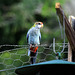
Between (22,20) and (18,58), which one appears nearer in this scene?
(18,58)

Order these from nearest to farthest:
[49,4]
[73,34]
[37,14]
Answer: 1. [73,34]
2. [49,4]
3. [37,14]

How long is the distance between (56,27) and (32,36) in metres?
2.72

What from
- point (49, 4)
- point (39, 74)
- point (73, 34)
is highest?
point (49, 4)

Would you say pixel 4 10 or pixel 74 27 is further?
pixel 4 10

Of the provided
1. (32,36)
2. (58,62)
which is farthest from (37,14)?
(58,62)

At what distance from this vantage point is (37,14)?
545 cm

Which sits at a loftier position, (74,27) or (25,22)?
(25,22)

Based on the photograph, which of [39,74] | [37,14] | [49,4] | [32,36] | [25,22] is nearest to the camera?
[39,74]

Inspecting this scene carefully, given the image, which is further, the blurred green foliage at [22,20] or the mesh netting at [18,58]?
the blurred green foliage at [22,20]

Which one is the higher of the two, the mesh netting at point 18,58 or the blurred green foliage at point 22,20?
the blurred green foliage at point 22,20

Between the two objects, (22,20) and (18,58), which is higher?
(22,20)

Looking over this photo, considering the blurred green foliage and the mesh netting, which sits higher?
the blurred green foliage

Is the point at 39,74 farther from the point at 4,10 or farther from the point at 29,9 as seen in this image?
the point at 4,10

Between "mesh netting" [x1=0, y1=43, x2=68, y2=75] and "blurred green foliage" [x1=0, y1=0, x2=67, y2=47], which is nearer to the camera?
"mesh netting" [x1=0, y1=43, x2=68, y2=75]
